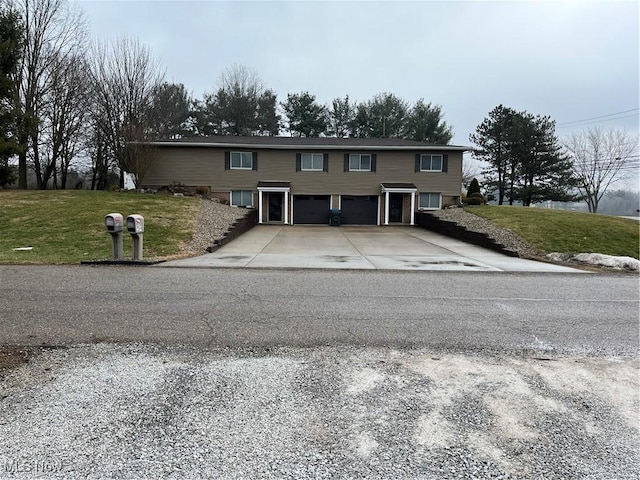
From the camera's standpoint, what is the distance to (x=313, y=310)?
19.5 ft

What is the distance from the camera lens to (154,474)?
7.64 ft

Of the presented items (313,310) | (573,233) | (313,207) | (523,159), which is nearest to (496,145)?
(523,159)

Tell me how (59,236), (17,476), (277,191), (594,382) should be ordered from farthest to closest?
1. (277,191)
2. (59,236)
3. (594,382)
4. (17,476)

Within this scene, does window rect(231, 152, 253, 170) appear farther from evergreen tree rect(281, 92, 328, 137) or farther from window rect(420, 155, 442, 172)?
evergreen tree rect(281, 92, 328, 137)

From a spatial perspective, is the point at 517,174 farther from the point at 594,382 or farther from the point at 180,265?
the point at 594,382

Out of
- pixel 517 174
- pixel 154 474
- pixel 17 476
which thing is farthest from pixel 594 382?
pixel 517 174

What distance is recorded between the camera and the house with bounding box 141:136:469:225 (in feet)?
87.5

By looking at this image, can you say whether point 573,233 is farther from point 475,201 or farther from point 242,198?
point 242,198

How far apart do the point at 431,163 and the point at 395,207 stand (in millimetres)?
3672

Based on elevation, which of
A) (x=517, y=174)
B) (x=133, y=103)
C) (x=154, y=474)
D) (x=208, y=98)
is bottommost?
(x=154, y=474)

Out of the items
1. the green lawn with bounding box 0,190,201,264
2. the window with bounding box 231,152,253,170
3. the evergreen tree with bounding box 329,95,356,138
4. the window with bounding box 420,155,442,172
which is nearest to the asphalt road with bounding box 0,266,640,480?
the green lawn with bounding box 0,190,201,264

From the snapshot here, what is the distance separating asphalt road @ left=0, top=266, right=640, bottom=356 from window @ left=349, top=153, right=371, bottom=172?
1898cm

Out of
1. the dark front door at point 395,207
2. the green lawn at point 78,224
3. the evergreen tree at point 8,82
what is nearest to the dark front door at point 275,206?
the green lawn at point 78,224

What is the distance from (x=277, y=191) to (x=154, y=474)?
2442cm
